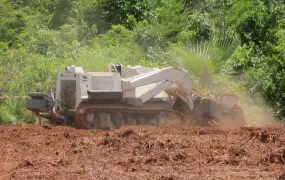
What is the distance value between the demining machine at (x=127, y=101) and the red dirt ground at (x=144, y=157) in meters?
2.92

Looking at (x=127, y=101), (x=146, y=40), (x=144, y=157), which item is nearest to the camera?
(x=144, y=157)

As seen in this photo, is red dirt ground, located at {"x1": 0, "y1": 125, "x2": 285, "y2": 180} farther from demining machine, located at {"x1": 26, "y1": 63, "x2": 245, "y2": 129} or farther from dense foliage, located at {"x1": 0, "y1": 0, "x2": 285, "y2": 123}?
dense foliage, located at {"x1": 0, "y1": 0, "x2": 285, "y2": 123}

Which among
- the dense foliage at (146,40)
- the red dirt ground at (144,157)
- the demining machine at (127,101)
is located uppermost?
the dense foliage at (146,40)

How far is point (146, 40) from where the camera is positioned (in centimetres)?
2816

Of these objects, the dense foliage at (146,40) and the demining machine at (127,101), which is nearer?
the demining machine at (127,101)

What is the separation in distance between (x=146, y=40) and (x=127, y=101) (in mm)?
10771

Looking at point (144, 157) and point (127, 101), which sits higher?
point (127, 101)

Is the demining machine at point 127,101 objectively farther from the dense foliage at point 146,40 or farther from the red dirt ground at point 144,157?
the red dirt ground at point 144,157

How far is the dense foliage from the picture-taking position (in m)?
22.0

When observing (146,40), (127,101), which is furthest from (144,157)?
(146,40)

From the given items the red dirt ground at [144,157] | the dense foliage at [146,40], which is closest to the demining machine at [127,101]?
the dense foliage at [146,40]

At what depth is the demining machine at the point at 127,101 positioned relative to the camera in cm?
1734

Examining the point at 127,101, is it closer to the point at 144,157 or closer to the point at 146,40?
the point at 144,157

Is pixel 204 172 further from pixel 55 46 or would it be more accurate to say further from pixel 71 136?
pixel 55 46
